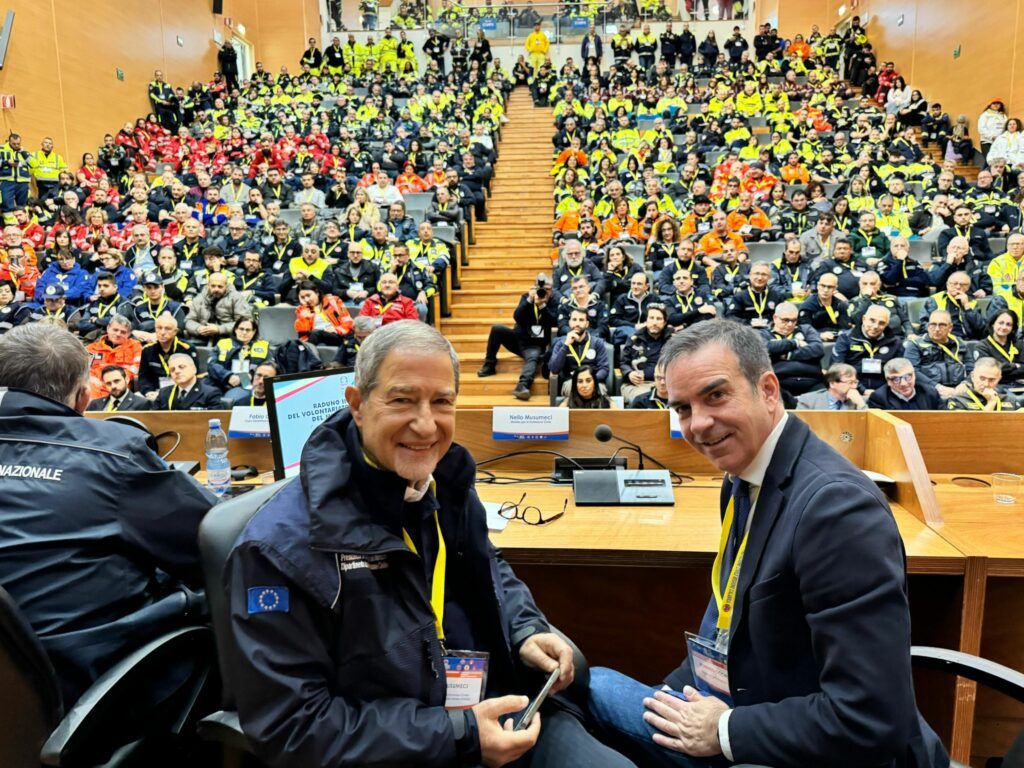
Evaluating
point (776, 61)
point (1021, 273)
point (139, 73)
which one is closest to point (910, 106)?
point (776, 61)

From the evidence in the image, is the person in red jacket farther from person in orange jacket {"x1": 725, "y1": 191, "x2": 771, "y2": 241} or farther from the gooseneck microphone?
person in orange jacket {"x1": 725, "y1": 191, "x2": 771, "y2": 241}

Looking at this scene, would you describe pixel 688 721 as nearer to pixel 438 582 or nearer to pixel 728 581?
pixel 728 581

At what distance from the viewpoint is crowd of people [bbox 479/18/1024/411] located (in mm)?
4934

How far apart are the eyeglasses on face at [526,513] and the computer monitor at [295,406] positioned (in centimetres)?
56

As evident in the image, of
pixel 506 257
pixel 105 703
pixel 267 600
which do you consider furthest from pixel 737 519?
pixel 506 257

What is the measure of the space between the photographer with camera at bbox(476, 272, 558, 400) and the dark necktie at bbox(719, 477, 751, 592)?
15.0 feet

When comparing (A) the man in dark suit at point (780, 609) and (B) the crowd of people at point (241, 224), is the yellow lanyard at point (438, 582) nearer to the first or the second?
(A) the man in dark suit at point (780, 609)

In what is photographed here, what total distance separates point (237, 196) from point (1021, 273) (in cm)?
912

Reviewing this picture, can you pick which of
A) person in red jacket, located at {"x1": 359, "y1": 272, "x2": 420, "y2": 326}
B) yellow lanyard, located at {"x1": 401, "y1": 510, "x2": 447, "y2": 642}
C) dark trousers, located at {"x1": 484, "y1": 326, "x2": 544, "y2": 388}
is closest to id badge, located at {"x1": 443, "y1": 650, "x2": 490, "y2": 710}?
yellow lanyard, located at {"x1": 401, "y1": 510, "x2": 447, "y2": 642}

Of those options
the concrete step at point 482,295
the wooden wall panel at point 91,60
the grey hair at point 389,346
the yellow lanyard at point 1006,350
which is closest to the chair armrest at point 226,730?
the grey hair at point 389,346

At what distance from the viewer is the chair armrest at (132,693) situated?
3.69 feet

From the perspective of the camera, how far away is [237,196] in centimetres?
952

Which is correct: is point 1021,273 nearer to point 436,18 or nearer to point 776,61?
point 776,61

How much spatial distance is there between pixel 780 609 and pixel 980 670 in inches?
19.4
